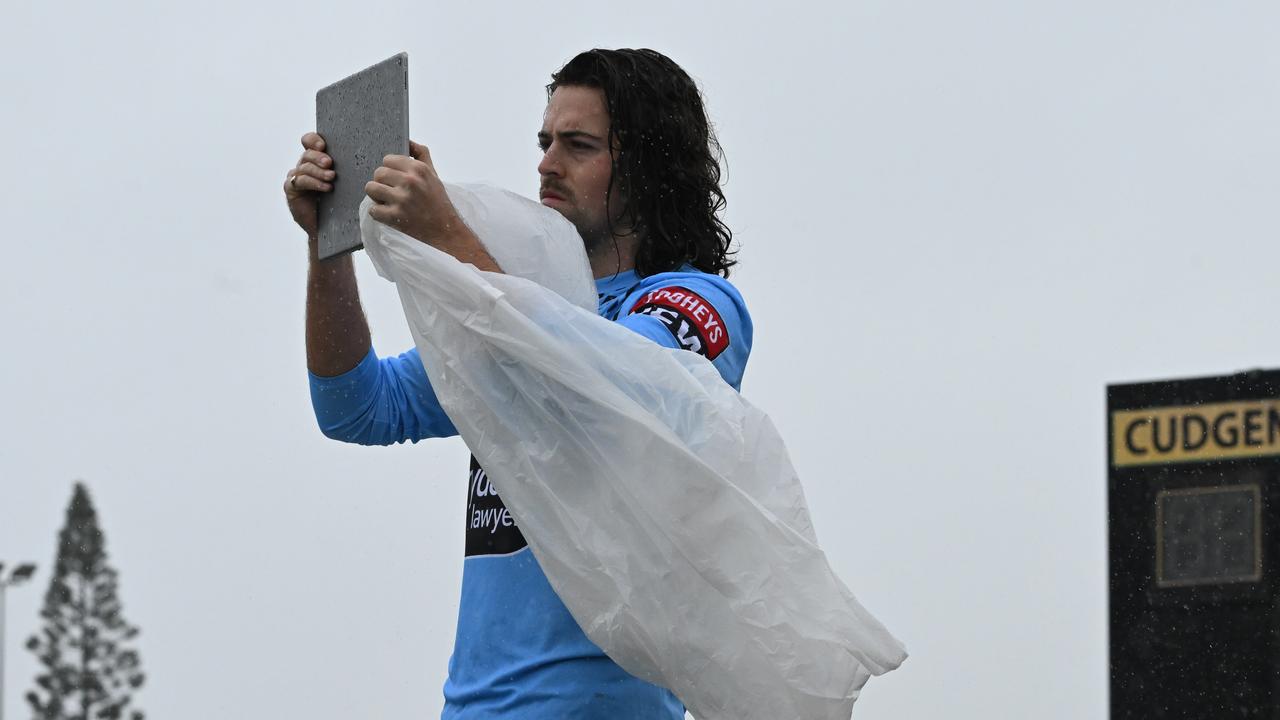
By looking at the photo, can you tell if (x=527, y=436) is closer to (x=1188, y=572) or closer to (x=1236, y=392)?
(x=1188, y=572)

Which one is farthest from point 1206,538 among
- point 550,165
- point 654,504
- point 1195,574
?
point 654,504

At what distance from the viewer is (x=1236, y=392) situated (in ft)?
66.6

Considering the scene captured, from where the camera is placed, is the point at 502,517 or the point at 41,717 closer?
the point at 502,517

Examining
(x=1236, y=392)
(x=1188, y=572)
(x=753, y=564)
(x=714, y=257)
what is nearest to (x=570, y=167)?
(x=714, y=257)

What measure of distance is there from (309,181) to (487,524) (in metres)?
0.51

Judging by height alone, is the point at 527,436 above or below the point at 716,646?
above

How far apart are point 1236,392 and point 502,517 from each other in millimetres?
18490

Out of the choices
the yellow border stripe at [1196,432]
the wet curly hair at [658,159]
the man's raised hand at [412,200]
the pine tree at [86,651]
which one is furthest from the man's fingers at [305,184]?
the pine tree at [86,651]

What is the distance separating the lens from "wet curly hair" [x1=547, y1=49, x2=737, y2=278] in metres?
2.97

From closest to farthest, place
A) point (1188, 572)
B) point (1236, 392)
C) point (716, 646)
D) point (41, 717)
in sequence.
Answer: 1. point (716, 646)
2. point (1188, 572)
3. point (1236, 392)
4. point (41, 717)

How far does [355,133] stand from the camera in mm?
2742

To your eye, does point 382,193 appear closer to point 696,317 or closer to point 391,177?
point 391,177

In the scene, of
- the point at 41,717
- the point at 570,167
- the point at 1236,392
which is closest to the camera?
the point at 570,167

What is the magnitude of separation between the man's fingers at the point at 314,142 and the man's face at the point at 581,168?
0.32 meters
